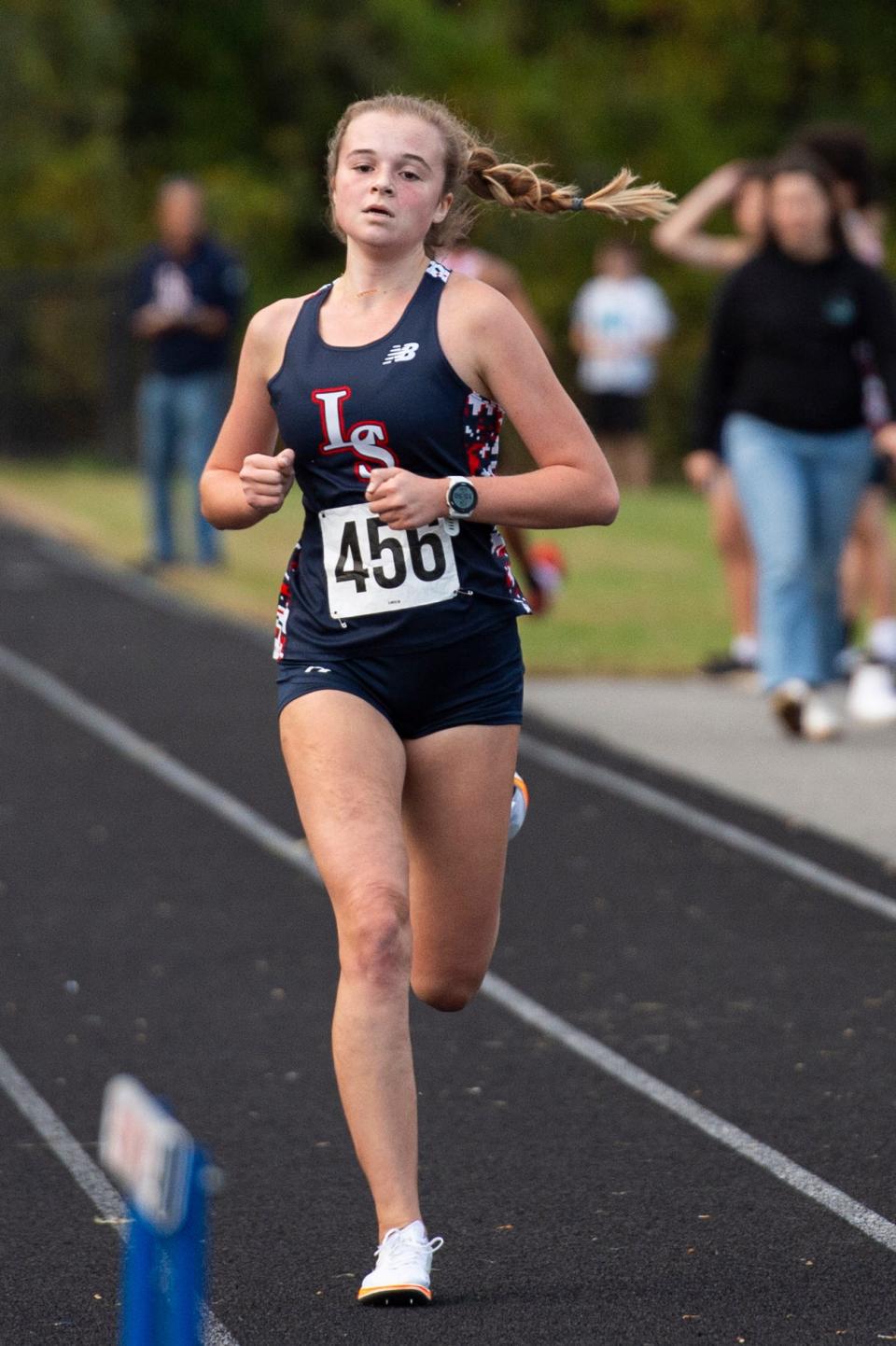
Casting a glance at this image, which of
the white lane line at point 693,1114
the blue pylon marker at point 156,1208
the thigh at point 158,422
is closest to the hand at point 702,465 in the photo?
the white lane line at point 693,1114

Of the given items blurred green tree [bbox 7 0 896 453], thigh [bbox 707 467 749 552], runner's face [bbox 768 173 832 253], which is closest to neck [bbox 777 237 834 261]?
runner's face [bbox 768 173 832 253]

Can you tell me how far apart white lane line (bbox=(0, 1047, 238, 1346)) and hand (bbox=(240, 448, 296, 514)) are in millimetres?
1417

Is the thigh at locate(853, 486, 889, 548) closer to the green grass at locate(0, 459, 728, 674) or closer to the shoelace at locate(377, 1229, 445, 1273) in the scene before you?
the green grass at locate(0, 459, 728, 674)

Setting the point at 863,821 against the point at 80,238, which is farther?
the point at 80,238

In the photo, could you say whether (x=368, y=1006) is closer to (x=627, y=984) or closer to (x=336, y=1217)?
(x=336, y=1217)

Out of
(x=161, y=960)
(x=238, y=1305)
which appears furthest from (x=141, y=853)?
(x=238, y=1305)

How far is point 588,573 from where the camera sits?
1656 cm

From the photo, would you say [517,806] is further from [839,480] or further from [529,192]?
[839,480]

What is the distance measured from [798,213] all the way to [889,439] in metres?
0.97

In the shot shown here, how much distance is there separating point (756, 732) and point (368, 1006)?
254 inches

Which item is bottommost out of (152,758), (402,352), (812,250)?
(152,758)

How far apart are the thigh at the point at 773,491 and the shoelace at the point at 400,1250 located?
5768 millimetres

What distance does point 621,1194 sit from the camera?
4930mm

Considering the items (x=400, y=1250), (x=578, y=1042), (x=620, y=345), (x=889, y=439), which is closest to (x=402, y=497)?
(x=400, y=1250)
